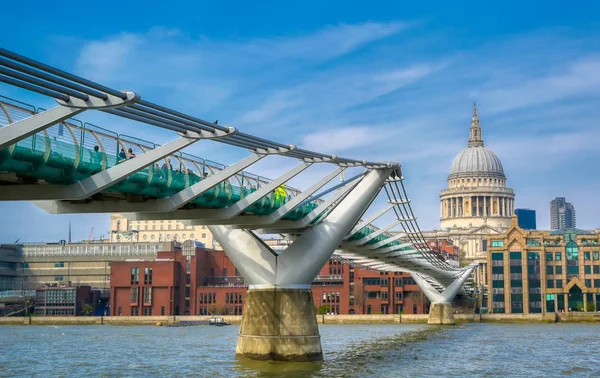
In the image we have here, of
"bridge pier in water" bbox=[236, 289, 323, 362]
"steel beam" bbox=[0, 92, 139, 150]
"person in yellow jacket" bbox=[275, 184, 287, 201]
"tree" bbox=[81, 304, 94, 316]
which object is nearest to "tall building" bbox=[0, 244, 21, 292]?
"tree" bbox=[81, 304, 94, 316]

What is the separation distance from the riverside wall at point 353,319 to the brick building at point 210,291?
6.51 m

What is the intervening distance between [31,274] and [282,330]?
116307 millimetres

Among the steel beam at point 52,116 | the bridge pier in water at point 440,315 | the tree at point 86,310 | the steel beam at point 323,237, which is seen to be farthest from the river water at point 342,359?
the tree at point 86,310

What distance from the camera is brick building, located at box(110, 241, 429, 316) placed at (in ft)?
412

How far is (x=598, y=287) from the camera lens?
121 m

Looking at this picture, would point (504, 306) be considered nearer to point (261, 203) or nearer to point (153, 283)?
point (153, 283)

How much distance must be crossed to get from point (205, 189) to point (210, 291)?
104 m

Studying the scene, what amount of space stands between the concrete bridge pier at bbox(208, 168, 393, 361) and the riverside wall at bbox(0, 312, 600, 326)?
71.6m

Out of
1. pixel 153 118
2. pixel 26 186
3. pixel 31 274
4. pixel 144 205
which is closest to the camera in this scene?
pixel 153 118

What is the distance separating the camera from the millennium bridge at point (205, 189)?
2070 cm

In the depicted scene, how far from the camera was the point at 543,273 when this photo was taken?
405ft

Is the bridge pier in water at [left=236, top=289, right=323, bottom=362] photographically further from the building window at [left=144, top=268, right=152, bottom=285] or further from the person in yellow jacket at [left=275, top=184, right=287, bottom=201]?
the building window at [left=144, top=268, right=152, bottom=285]

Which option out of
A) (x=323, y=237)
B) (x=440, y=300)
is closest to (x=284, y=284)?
(x=323, y=237)

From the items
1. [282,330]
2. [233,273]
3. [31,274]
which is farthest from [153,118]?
[31,274]
